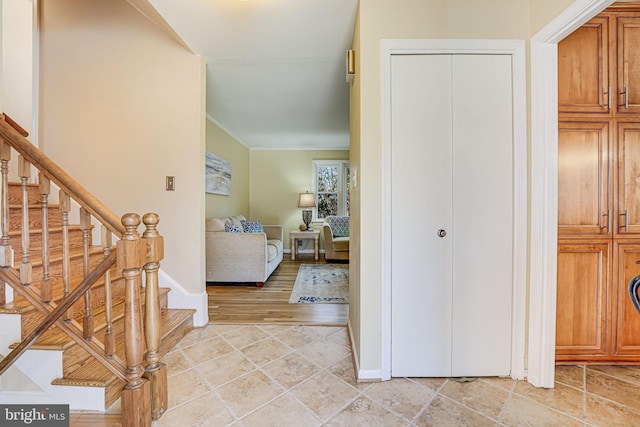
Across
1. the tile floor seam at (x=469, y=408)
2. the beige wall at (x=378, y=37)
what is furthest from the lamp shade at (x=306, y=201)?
the tile floor seam at (x=469, y=408)

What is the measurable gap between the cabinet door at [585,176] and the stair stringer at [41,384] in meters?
2.88

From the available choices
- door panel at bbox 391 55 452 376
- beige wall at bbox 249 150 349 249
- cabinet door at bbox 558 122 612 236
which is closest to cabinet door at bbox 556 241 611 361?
cabinet door at bbox 558 122 612 236

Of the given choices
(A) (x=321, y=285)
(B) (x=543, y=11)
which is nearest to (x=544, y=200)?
(B) (x=543, y=11)

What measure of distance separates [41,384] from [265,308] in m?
1.64

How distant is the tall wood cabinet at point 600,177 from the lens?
5.44 feet

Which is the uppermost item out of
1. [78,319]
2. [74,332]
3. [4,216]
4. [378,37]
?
[378,37]

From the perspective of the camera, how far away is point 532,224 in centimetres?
156

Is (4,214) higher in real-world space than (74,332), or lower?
higher

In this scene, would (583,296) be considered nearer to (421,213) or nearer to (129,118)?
(421,213)

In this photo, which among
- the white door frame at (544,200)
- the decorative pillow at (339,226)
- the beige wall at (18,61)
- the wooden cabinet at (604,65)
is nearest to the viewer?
the white door frame at (544,200)

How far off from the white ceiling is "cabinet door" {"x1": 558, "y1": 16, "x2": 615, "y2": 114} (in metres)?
1.40

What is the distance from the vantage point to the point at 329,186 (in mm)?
5992

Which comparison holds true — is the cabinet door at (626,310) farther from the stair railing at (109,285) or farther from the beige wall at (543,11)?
the stair railing at (109,285)

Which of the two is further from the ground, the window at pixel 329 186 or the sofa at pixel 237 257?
the window at pixel 329 186
